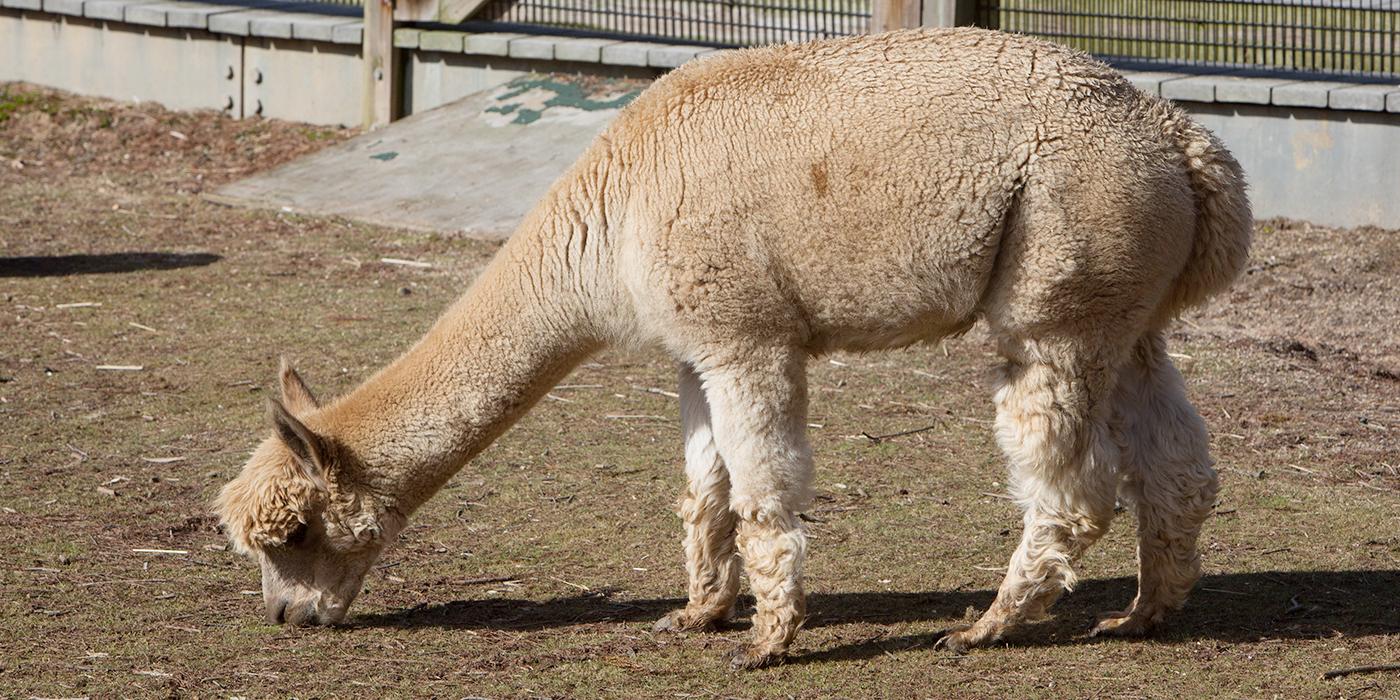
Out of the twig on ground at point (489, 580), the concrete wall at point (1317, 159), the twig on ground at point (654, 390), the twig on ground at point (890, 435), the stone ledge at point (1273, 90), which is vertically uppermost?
the stone ledge at point (1273, 90)

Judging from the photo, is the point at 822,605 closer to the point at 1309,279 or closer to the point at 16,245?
the point at 1309,279

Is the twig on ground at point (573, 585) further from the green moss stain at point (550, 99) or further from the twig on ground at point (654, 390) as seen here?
the green moss stain at point (550, 99)

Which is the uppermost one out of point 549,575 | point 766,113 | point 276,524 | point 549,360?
point 766,113

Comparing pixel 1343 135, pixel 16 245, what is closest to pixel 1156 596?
pixel 1343 135

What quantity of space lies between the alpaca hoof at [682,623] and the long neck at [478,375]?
845mm

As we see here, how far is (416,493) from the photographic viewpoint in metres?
5.15

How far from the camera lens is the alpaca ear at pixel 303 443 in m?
4.81

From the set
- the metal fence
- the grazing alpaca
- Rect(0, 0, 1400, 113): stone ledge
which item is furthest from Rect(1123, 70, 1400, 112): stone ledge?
the grazing alpaca

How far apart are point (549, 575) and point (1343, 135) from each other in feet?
20.9

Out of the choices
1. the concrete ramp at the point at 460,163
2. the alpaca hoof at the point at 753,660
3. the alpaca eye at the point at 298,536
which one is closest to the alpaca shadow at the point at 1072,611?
the alpaca hoof at the point at 753,660

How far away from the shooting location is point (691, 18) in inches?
487

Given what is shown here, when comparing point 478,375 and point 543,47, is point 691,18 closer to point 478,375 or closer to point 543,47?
point 543,47

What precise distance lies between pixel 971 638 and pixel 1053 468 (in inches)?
23.6

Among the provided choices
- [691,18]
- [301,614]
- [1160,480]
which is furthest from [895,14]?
[301,614]
